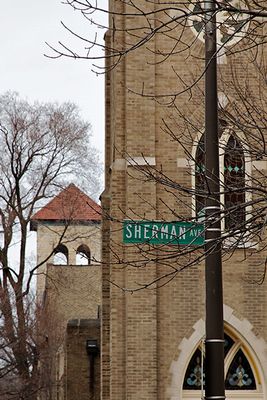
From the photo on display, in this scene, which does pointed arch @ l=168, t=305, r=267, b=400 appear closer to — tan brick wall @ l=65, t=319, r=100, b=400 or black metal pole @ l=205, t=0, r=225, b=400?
tan brick wall @ l=65, t=319, r=100, b=400

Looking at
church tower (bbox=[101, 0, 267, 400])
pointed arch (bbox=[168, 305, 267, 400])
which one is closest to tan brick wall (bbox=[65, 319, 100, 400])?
church tower (bbox=[101, 0, 267, 400])

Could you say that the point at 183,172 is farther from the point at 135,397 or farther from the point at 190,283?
the point at 135,397

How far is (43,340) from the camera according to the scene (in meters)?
40.5

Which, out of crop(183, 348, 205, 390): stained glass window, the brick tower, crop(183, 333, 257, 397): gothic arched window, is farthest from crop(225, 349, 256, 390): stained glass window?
the brick tower

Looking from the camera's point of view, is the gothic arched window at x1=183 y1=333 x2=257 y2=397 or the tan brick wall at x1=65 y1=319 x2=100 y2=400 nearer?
the gothic arched window at x1=183 y1=333 x2=257 y2=397

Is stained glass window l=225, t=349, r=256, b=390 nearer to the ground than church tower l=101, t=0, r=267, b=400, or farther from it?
nearer to the ground

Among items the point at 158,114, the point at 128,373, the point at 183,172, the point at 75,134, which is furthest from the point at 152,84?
the point at 75,134

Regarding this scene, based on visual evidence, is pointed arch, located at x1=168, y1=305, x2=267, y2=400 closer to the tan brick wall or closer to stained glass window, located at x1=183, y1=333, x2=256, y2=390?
stained glass window, located at x1=183, y1=333, x2=256, y2=390

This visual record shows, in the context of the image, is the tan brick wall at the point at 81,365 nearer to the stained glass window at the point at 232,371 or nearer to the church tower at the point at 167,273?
the church tower at the point at 167,273

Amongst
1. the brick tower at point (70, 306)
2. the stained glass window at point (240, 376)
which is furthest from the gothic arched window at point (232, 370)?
the brick tower at point (70, 306)

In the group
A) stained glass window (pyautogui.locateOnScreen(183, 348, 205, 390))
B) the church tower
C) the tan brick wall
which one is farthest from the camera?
the tan brick wall

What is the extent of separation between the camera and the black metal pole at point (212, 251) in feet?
33.2

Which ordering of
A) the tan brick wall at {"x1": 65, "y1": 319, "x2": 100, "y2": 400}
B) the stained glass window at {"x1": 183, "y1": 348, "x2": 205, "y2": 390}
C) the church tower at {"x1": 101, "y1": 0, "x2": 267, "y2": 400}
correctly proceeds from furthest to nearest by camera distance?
the tan brick wall at {"x1": 65, "y1": 319, "x2": 100, "y2": 400}
the stained glass window at {"x1": 183, "y1": 348, "x2": 205, "y2": 390}
the church tower at {"x1": 101, "y1": 0, "x2": 267, "y2": 400}

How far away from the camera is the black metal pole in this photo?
10.1 meters
